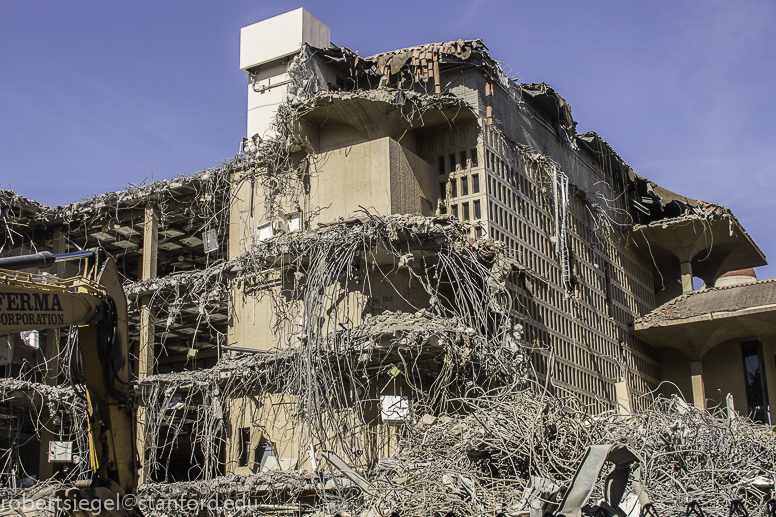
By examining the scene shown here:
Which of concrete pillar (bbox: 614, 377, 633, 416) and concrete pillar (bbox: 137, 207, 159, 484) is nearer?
concrete pillar (bbox: 137, 207, 159, 484)

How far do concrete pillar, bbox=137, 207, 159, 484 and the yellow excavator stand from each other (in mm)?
7974

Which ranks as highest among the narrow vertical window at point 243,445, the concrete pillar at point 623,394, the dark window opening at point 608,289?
the dark window opening at point 608,289

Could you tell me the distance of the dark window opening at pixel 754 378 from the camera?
2336 centimetres

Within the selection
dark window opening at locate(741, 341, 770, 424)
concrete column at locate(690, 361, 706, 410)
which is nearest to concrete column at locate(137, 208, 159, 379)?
concrete column at locate(690, 361, 706, 410)

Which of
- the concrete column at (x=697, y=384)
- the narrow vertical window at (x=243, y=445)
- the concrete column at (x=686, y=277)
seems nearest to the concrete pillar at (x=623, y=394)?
the concrete column at (x=697, y=384)

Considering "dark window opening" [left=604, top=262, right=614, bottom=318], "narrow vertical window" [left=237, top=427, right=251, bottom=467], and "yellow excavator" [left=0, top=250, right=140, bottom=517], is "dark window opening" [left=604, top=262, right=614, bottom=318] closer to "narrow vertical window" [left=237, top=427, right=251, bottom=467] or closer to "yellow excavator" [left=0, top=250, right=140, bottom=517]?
"narrow vertical window" [left=237, top=427, right=251, bottom=467]

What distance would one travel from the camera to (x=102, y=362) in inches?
401

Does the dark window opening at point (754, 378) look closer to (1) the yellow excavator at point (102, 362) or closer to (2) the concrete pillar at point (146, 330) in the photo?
(2) the concrete pillar at point (146, 330)

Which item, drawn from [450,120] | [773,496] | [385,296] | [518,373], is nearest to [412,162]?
[450,120]

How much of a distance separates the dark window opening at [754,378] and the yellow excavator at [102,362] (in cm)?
1955

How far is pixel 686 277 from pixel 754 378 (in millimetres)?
3690

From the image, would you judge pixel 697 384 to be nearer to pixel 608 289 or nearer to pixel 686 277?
pixel 686 277

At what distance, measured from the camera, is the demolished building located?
11953 mm

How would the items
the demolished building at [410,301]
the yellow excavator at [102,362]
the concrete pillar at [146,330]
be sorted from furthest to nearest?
the concrete pillar at [146,330]
the demolished building at [410,301]
the yellow excavator at [102,362]
